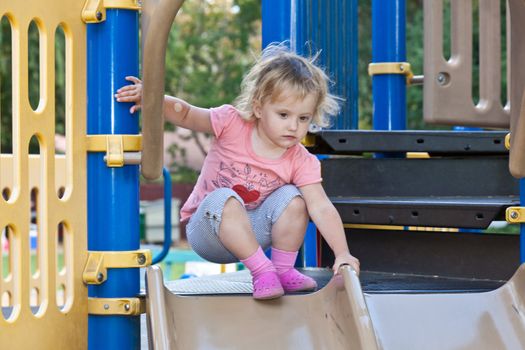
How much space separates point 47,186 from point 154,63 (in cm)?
45

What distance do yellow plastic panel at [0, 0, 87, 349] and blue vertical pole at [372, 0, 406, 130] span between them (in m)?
2.24

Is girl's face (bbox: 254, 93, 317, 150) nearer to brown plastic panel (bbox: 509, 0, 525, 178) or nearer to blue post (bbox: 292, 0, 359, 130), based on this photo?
brown plastic panel (bbox: 509, 0, 525, 178)

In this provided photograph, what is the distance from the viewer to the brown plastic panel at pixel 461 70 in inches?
135

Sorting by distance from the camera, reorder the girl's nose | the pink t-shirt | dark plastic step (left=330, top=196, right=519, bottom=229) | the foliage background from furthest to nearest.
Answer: the foliage background < dark plastic step (left=330, top=196, right=519, bottom=229) < the pink t-shirt < the girl's nose

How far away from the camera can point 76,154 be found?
2523 millimetres

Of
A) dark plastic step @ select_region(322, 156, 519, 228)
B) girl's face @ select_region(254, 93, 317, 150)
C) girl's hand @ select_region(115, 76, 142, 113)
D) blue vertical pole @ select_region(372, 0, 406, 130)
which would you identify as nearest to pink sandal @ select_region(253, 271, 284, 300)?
girl's face @ select_region(254, 93, 317, 150)

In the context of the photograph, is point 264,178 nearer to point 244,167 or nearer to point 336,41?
point 244,167

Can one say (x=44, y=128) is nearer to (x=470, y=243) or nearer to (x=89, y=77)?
(x=89, y=77)

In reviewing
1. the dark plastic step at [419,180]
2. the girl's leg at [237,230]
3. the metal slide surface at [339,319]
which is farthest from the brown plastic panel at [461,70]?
the girl's leg at [237,230]

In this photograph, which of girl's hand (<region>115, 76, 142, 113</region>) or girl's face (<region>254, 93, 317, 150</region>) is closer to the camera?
girl's hand (<region>115, 76, 142, 113</region>)

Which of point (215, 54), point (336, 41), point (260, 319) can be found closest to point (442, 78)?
point (336, 41)

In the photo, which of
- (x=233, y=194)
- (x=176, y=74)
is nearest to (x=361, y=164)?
(x=233, y=194)

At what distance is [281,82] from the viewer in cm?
266

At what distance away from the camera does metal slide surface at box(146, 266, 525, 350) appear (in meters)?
2.38
